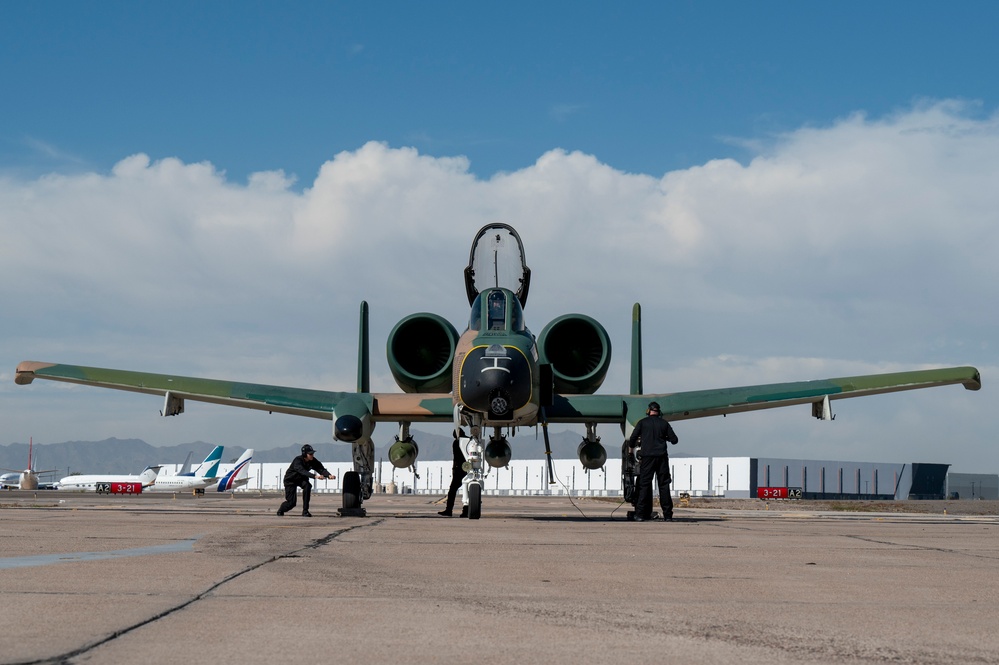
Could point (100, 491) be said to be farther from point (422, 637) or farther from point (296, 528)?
point (422, 637)

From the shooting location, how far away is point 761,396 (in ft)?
67.8

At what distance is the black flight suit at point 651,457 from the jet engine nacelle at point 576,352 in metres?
5.69

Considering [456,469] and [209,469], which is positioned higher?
[456,469]

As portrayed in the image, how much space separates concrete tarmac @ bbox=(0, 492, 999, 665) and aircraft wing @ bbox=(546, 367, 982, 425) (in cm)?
957

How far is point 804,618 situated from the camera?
16.5ft

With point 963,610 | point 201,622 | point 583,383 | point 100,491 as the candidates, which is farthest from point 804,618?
point 100,491

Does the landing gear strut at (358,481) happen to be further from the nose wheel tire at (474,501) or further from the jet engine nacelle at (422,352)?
the nose wheel tire at (474,501)

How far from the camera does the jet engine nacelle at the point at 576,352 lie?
21922 mm

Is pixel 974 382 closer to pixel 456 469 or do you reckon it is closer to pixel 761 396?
pixel 761 396

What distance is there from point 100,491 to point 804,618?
84.5 meters

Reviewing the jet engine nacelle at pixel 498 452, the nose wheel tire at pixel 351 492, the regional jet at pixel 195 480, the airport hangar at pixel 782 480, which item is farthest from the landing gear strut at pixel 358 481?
the airport hangar at pixel 782 480

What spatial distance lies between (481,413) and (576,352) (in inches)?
233

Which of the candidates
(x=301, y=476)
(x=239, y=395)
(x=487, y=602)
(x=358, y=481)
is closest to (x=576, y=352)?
(x=358, y=481)

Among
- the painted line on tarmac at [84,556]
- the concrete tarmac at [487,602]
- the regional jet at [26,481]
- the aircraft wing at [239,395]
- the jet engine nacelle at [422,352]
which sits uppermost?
the jet engine nacelle at [422,352]
